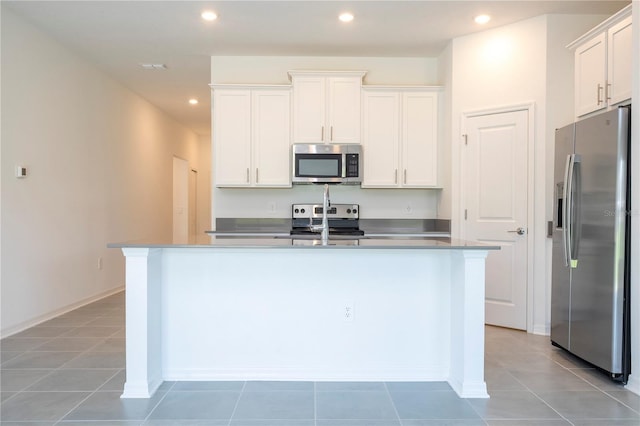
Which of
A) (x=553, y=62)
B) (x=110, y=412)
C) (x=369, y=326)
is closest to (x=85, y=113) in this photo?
(x=110, y=412)

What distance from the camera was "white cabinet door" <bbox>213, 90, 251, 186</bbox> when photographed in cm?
441

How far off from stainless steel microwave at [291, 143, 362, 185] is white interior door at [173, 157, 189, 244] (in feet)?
14.5

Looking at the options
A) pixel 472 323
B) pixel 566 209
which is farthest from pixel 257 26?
pixel 472 323

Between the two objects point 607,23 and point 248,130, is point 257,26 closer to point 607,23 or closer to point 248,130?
point 248,130

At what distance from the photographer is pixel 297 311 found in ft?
8.36

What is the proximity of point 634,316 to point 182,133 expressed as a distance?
7372 mm

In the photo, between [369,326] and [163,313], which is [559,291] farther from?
[163,313]

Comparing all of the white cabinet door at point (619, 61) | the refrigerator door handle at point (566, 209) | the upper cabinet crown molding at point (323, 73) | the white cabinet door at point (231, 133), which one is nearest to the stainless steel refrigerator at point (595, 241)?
the refrigerator door handle at point (566, 209)

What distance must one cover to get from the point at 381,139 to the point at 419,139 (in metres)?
0.40

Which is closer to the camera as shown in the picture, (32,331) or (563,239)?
(563,239)

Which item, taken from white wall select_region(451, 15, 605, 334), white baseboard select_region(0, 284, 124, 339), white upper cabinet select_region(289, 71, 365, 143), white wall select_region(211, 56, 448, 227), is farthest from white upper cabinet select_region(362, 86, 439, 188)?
white baseboard select_region(0, 284, 124, 339)

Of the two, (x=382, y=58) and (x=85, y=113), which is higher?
(x=382, y=58)

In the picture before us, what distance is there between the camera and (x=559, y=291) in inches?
123

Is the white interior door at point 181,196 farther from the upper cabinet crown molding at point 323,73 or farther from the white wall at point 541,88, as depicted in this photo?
the white wall at point 541,88
